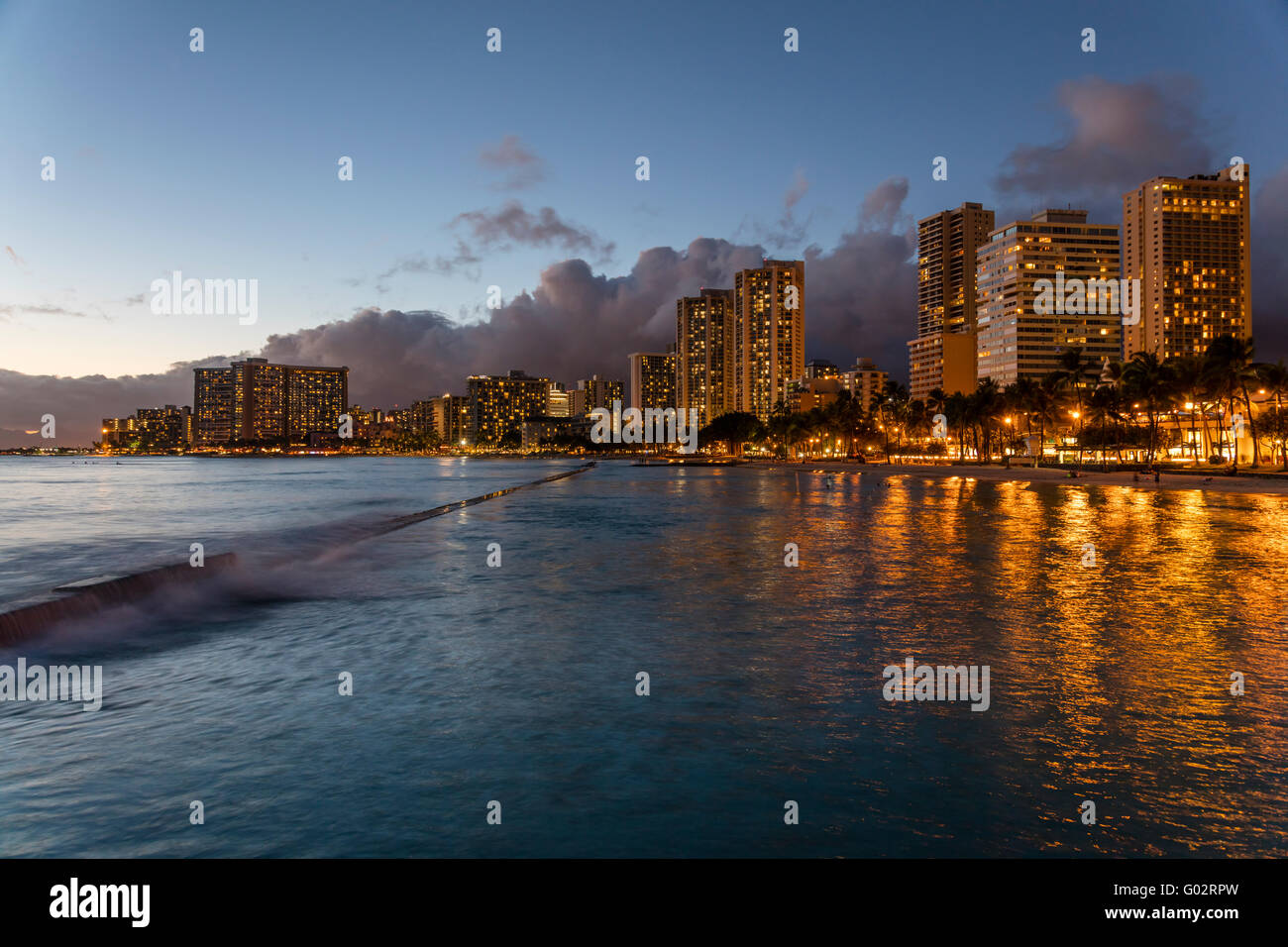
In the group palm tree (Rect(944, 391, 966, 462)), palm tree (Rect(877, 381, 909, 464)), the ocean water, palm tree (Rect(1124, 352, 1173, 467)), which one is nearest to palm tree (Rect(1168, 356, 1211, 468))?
palm tree (Rect(1124, 352, 1173, 467))

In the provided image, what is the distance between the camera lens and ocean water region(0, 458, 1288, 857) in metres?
6.07

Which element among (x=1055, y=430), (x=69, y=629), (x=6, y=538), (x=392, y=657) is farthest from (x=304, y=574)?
(x=1055, y=430)

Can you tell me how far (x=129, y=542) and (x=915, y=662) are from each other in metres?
34.8

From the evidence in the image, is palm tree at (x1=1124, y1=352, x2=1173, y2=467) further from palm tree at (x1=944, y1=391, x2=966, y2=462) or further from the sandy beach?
palm tree at (x1=944, y1=391, x2=966, y2=462)

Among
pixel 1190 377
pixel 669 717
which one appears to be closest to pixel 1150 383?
pixel 1190 377

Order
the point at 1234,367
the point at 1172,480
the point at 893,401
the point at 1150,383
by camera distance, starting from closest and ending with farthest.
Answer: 1. the point at 1172,480
2. the point at 1234,367
3. the point at 1150,383
4. the point at 893,401

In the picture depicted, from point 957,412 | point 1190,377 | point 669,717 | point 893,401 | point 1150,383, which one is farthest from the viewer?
point 893,401

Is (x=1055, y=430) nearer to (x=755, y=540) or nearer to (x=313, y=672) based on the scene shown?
(x=755, y=540)

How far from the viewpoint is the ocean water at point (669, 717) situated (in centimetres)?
607

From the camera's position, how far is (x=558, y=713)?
910cm

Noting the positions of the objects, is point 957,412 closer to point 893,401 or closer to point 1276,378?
point 893,401

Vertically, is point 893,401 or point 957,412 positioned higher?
point 893,401

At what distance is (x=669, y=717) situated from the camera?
8883 millimetres

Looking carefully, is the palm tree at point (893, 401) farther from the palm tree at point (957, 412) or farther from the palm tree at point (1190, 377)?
the palm tree at point (1190, 377)
